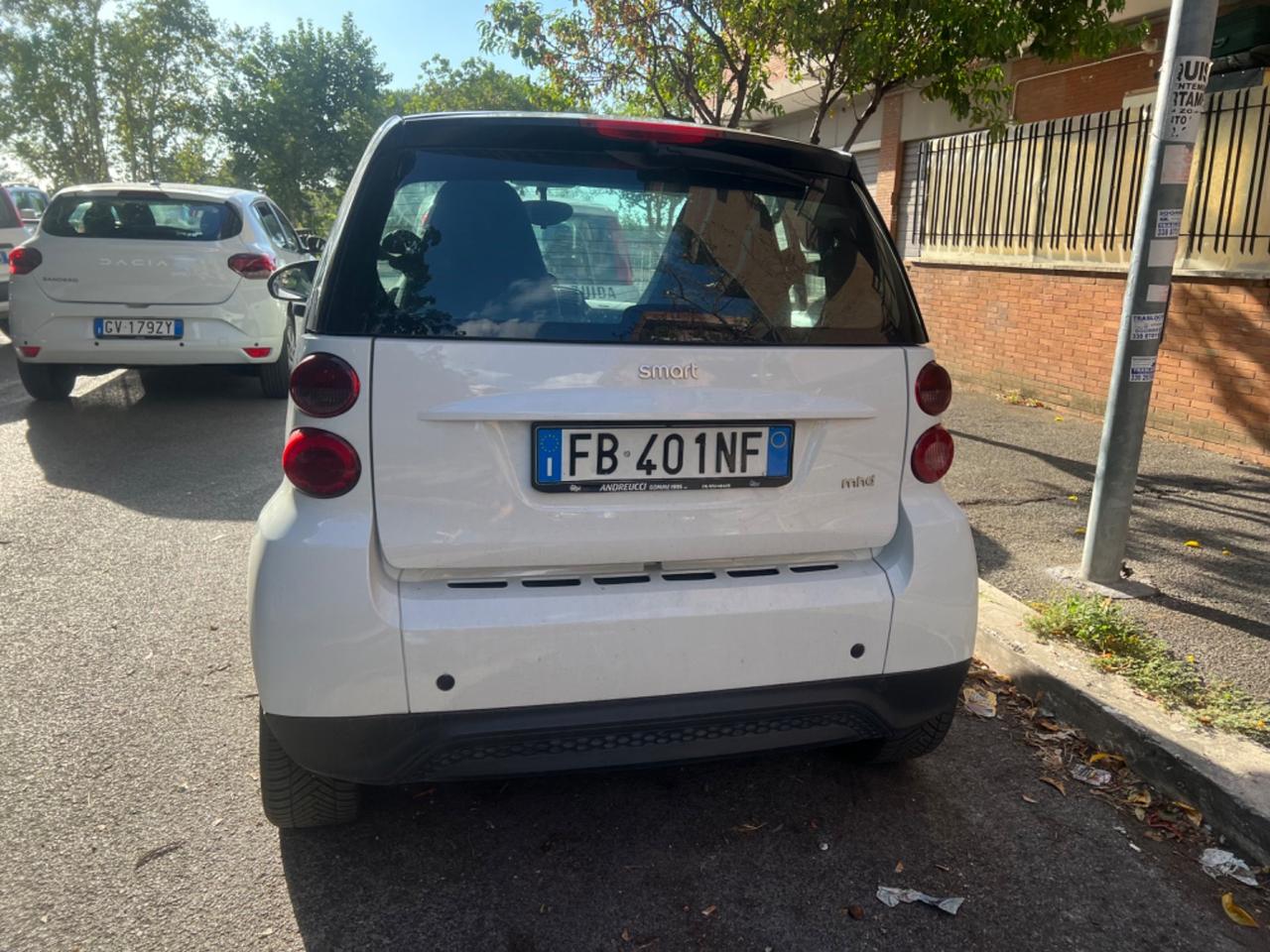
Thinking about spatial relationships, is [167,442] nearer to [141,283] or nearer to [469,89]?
[141,283]

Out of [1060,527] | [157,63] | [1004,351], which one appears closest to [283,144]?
[157,63]

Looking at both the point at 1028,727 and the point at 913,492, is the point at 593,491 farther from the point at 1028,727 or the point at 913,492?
the point at 1028,727

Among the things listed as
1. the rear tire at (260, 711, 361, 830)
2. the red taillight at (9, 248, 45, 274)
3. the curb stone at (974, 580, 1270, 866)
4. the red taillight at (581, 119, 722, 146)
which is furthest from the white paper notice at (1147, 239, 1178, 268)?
the red taillight at (9, 248, 45, 274)

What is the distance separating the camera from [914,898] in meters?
2.37

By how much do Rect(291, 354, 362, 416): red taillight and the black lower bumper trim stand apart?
0.69 meters

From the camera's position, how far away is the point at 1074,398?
27.5ft

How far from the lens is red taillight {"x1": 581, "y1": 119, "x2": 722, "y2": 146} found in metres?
2.36

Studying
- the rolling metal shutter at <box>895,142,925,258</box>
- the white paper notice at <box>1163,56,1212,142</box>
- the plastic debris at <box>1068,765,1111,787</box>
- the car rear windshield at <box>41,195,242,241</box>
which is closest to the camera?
the plastic debris at <box>1068,765,1111,787</box>

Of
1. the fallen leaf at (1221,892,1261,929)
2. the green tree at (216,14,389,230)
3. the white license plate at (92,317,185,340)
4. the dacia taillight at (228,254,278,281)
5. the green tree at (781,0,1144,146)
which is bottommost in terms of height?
the fallen leaf at (1221,892,1261,929)

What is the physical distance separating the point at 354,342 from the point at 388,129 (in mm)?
587

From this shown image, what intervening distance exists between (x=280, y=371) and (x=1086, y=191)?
717 cm

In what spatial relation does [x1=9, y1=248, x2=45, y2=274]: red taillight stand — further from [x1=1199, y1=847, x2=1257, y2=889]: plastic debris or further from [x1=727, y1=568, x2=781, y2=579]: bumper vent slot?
[x1=1199, y1=847, x2=1257, y2=889]: plastic debris

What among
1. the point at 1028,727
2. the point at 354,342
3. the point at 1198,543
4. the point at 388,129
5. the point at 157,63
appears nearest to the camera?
the point at 354,342

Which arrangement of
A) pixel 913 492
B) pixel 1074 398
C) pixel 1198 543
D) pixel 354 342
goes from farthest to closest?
pixel 1074 398
pixel 1198 543
pixel 913 492
pixel 354 342
